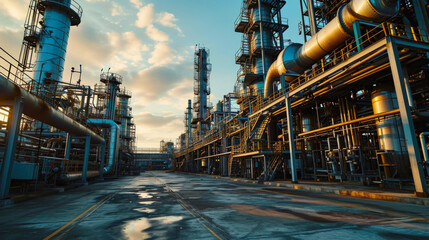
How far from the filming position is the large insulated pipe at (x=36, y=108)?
7.80 metres

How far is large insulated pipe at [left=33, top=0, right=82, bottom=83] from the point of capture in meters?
21.7

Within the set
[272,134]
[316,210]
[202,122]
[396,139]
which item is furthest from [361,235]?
[202,122]

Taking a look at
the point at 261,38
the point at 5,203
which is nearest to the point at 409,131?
the point at 5,203

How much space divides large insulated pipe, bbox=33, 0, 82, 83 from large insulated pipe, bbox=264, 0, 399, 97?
21.6 m

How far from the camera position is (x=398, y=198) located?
313 inches

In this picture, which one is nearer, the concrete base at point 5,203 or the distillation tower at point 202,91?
the concrete base at point 5,203

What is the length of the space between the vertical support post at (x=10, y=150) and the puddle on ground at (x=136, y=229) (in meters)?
6.07

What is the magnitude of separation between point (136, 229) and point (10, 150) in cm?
698

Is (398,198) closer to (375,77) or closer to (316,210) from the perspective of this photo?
(316,210)

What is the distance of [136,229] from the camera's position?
4.52 meters

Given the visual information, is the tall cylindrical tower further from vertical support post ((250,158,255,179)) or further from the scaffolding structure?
vertical support post ((250,158,255,179))

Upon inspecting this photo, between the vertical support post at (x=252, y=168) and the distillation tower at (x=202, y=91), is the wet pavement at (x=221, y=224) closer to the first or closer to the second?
the vertical support post at (x=252, y=168)

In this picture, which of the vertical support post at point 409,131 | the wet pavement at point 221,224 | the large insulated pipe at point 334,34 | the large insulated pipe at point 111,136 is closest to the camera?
the wet pavement at point 221,224

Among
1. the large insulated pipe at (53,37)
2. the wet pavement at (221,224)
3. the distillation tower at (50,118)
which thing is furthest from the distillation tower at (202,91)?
the wet pavement at (221,224)
